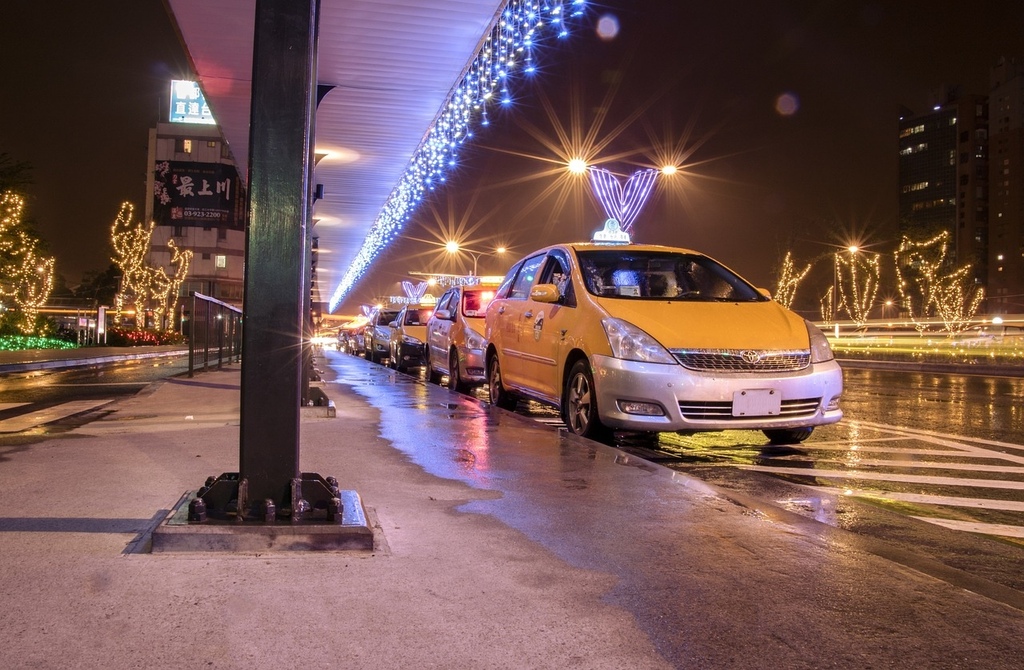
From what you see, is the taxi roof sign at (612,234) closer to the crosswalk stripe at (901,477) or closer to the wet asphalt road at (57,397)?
the wet asphalt road at (57,397)

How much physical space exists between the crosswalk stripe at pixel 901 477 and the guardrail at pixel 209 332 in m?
8.94

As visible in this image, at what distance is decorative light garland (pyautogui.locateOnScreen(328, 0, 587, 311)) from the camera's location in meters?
13.7

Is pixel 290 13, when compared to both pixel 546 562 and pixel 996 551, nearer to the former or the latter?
pixel 546 562

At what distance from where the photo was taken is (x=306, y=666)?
2.38 meters

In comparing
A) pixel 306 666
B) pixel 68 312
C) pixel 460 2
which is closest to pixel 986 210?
pixel 68 312

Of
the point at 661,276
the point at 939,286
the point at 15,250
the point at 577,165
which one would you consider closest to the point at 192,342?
the point at 661,276

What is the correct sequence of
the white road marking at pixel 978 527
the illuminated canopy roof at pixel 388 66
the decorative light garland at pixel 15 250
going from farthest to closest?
the decorative light garland at pixel 15 250
the illuminated canopy roof at pixel 388 66
the white road marking at pixel 978 527

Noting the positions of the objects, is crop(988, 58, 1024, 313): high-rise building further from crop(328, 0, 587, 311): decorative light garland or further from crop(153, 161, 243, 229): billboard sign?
crop(328, 0, 587, 311): decorative light garland

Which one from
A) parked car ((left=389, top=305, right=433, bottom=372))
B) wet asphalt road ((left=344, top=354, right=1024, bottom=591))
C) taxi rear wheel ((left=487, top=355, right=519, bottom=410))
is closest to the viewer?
wet asphalt road ((left=344, top=354, right=1024, bottom=591))

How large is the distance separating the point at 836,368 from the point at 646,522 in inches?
143

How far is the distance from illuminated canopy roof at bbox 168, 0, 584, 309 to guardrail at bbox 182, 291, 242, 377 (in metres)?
3.97

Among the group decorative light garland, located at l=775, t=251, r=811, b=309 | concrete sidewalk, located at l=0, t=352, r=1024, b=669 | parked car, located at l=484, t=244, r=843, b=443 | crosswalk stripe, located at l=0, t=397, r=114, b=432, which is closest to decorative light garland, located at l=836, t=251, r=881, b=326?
decorative light garland, located at l=775, t=251, r=811, b=309

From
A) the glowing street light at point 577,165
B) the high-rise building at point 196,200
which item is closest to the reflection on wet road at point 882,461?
the glowing street light at point 577,165

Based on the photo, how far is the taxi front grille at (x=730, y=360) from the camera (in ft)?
21.2
